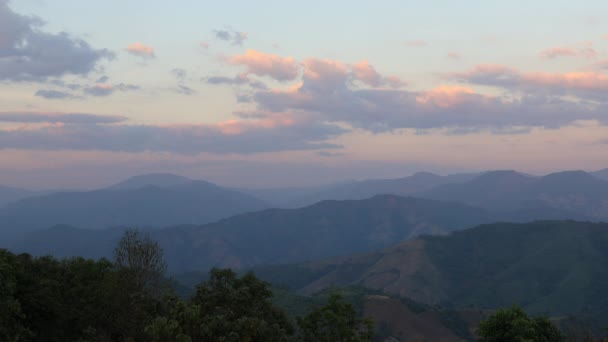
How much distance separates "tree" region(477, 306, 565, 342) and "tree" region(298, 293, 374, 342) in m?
19.7

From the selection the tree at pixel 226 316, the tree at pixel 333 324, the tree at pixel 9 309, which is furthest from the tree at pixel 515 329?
the tree at pixel 9 309

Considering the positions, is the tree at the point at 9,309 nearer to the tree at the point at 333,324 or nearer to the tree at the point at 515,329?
the tree at the point at 333,324

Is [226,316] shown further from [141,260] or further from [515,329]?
[515,329]

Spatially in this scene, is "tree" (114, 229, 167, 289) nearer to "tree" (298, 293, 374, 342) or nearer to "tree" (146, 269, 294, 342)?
"tree" (146, 269, 294, 342)

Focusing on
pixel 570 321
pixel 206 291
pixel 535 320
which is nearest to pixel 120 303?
pixel 206 291

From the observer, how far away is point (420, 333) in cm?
19412

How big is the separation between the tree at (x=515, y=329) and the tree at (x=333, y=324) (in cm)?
1969

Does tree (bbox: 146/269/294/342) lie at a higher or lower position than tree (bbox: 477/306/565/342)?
higher

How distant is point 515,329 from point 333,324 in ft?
76.3

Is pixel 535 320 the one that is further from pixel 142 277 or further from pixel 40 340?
pixel 40 340

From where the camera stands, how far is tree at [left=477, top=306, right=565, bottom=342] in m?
55.2

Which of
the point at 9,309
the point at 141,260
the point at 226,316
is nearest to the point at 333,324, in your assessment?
the point at 226,316

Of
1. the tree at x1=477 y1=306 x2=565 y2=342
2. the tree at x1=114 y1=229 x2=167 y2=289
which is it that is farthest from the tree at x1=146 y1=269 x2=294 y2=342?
the tree at x1=477 y1=306 x2=565 y2=342

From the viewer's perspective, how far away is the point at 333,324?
1766 inches
